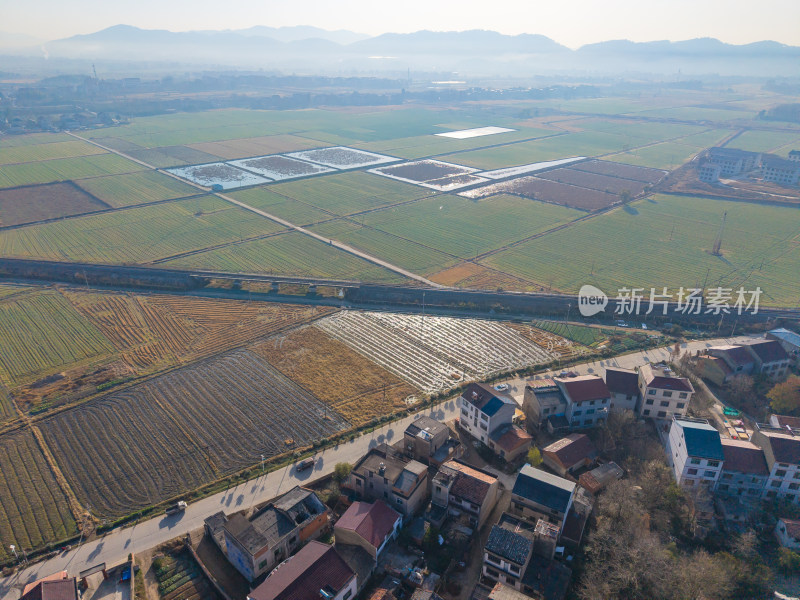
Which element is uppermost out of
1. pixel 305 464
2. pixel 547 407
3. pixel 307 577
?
pixel 547 407

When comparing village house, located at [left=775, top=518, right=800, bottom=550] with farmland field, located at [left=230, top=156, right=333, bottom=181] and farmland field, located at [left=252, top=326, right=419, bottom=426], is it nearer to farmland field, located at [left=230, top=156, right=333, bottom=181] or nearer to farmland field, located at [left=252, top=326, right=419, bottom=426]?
farmland field, located at [left=252, top=326, right=419, bottom=426]

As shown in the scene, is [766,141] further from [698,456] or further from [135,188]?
[135,188]

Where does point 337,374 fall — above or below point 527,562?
below

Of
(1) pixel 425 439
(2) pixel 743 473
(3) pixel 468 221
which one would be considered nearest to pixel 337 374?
(1) pixel 425 439

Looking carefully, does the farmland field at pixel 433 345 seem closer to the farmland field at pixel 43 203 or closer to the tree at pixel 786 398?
the tree at pixel 786 398

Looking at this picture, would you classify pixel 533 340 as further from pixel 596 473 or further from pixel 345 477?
pixel 345 477

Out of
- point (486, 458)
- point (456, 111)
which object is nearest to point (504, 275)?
point (486, 458)

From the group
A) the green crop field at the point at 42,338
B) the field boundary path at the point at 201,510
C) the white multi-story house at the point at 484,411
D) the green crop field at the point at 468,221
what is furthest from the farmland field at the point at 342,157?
the white multi-story house at the point at 484,411

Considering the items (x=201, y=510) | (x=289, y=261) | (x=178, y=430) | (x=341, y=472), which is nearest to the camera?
(x=201, y=510)
